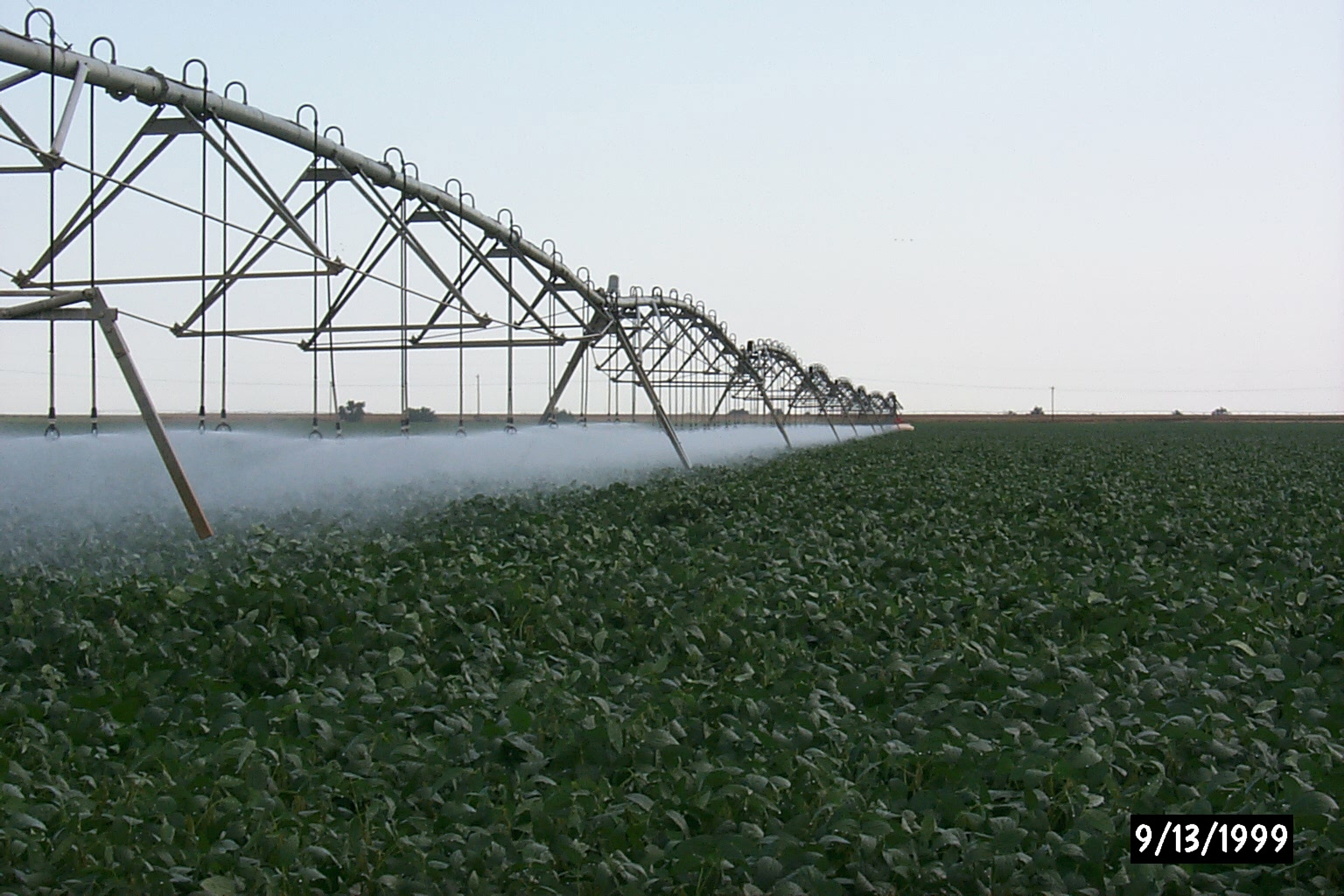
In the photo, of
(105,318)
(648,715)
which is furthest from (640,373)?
(648,715)

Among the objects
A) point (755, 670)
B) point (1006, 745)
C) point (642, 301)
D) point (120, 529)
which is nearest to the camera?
point (1006, 745)

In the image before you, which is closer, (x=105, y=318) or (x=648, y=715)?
(x=648, y=715)

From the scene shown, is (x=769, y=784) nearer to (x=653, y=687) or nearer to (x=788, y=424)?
(x=653, y=687)

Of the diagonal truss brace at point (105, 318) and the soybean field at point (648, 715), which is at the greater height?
the diagonal truss brace at point (105, 318)

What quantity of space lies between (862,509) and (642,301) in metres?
8.42

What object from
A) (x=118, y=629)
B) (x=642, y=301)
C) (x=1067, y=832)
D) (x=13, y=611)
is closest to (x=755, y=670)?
(x=1067, y=832)

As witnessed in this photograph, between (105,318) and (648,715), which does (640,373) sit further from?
(648,715)

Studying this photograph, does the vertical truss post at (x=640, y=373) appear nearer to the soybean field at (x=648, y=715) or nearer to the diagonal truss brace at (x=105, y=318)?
the soybean field at (x=648, y=715)

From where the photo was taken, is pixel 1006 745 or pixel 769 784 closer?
pixel 769 784

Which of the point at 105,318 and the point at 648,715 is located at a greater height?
the point at 105,318

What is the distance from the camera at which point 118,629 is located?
19.4ft

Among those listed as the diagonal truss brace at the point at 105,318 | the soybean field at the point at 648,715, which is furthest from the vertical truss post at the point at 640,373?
the diagonal truss brace at the point at 105,318

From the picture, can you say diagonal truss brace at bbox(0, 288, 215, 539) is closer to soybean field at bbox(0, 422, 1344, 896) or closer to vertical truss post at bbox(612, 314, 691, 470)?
soybean field at bbox(0, 422, 1344, 896)

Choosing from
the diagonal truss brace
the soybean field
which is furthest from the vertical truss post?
the diagonal truss brace
